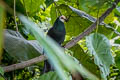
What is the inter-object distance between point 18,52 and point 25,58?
46 mm

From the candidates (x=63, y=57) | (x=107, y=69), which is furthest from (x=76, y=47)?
(x=63, y=57)

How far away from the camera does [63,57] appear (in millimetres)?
144

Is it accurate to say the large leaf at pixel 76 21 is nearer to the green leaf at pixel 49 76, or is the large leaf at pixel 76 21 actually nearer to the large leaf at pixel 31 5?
the large leaf at pixel 31 5

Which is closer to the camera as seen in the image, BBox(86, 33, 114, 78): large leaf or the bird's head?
BBox(86, 33, 114, 78): large leaf

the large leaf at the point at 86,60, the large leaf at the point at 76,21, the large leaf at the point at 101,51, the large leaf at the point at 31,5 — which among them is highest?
Result: the large leaf at the point at 31,5

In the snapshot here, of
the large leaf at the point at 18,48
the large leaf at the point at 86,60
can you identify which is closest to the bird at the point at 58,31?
the large leaf at the point at 86,60

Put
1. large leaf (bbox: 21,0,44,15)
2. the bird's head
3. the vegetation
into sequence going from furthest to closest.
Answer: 1. the bird's head
2. large leaf (bbox: 21,0,44,15)
3. the vegetation

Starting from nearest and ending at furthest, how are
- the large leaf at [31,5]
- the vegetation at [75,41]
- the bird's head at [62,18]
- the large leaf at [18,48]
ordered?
the vegetation at [75,41] < the large leaf at [18,48] < the large leaf at [31,5] < the bird's head at [62,18]

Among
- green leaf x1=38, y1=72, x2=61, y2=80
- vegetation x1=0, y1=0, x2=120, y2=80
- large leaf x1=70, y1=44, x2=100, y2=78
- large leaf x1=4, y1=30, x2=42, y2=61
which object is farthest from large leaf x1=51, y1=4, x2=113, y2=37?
green leaf x1=38, y1=72, x2=61, y2=80

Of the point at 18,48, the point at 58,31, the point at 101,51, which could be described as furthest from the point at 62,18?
the point at 101,51

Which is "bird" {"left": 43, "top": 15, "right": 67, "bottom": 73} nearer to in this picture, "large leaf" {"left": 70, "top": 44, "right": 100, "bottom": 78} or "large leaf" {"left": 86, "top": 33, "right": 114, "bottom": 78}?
"large leaf" {"left": 70, "top": 44, "right": 100, "bottom": 78}

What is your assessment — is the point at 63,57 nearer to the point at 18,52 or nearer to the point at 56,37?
the point at 18,52

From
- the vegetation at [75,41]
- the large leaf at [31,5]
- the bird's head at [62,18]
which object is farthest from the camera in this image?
the bird's head at [62,18]

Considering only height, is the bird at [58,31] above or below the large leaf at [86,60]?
→ above
